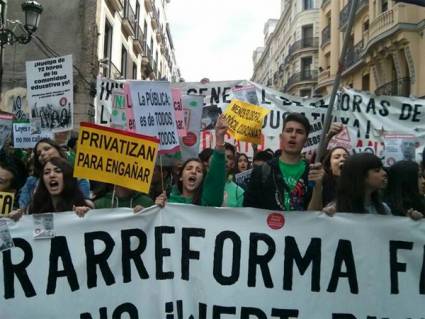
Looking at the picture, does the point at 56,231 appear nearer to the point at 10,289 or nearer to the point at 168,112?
the point at 10,289

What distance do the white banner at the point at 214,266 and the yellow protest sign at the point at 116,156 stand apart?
196mm

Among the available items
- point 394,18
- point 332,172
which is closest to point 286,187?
point 332,172

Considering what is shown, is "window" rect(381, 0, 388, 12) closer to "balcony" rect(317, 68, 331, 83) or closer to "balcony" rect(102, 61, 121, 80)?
"balcony" rect(317, 68, 331, 83)

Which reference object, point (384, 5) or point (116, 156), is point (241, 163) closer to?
point (116, 156)

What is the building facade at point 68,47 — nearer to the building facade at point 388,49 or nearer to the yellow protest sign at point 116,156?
the building facade at point 388,49

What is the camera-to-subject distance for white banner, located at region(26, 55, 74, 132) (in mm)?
5395

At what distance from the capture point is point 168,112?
390 centimetres

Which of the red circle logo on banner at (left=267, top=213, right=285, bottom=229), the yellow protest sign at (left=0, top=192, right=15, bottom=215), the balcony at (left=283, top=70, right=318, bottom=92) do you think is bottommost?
the red circle logo on banner at (left=267, top=213, right=285, bottom=229)

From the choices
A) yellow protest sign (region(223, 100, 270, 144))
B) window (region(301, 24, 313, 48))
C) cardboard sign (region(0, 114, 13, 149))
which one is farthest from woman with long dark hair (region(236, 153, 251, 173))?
window (region(301, 24, 313, 48))

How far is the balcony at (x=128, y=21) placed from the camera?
20250mm

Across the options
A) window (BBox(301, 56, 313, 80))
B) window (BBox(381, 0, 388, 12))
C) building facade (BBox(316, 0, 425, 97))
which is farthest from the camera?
window (BBox(301, 56, 313, 80))

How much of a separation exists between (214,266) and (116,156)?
870 mm

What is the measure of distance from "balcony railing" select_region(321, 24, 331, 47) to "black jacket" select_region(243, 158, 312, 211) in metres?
30.3

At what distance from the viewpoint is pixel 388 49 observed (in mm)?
20719
